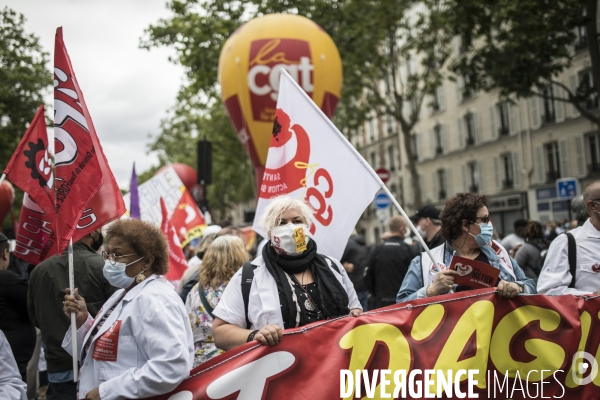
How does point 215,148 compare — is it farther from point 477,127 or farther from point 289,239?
point 289,239

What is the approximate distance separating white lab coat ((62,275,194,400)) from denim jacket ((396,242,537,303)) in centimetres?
153

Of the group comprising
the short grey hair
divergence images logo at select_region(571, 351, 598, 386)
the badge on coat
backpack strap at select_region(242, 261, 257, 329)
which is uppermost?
the short grey hair

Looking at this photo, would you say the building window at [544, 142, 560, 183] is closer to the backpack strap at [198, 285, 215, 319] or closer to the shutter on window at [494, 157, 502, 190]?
the shutter on window at [494, 157, 502, 190]

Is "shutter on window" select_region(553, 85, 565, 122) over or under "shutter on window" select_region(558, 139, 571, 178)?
over

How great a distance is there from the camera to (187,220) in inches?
414

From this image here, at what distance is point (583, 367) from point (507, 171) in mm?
34259

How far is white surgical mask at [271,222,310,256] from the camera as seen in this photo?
145 inches

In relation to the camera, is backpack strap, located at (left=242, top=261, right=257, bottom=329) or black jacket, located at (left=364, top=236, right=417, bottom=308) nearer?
backpack strap, located at (left=242, top=261, right=257, bottom=329)

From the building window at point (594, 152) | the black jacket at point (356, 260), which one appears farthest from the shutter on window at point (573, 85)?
the black jacket at point (356, 260)

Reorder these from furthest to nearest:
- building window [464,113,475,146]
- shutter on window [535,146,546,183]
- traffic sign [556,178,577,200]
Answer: building window [464,113,475,146]
shutter on window [535,146,546,183]
traffic sign [556,178,577,200]

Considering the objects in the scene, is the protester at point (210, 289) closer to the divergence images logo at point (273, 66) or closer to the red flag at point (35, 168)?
the red flag at point (35, 168)

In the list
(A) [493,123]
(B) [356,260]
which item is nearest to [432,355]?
(B) [356,260]

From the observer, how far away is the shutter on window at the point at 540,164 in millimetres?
33438

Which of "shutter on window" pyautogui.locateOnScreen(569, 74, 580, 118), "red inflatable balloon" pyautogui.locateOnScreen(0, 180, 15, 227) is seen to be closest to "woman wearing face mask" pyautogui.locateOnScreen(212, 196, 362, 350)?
"red inflatable balloon" pyautogui.locateOnScreen(0, 180, 15, 227)
